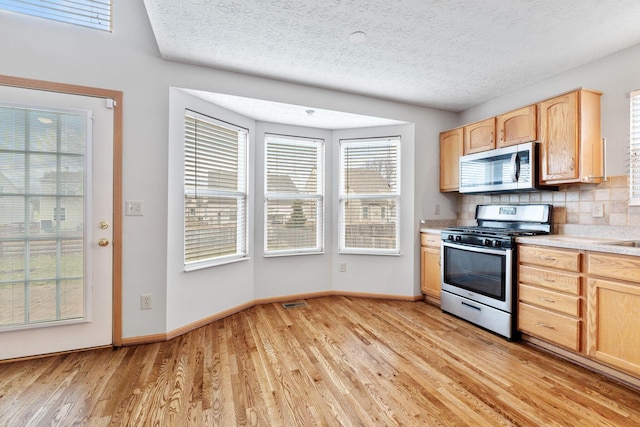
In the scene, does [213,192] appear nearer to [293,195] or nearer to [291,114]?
[293,195]

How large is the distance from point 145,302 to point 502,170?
357 cm

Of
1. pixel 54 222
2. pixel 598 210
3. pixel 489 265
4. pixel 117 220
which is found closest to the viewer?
pixel 54 222

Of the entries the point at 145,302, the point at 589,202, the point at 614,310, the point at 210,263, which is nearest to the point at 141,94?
the point at 210,263

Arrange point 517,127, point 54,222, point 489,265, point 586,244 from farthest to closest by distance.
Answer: point 517,127 → point 489,265 → point 54,222 → point 586,244

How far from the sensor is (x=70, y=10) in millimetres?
2262

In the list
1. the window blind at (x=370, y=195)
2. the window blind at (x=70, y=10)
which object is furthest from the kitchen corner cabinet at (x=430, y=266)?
the window blind at (x=70, y=10)

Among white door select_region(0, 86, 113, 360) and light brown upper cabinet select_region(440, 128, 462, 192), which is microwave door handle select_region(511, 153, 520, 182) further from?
white door select_region(0, 86, 113, 360)

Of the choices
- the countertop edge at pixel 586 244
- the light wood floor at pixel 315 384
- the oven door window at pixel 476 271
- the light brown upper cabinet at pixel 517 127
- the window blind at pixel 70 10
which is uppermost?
the window blind at pixel 70 10

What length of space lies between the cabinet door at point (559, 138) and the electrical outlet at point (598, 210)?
354 mm

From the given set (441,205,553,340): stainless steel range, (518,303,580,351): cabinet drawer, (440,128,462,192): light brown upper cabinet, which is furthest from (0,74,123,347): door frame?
(440,128,462,192): light brown upper cabinet

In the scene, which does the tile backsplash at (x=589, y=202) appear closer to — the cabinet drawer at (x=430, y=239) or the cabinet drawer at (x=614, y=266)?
the cabinet drawer at (x=614, y=266)

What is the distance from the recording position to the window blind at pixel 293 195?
11.7ft

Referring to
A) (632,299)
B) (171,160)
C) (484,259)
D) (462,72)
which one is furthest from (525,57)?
(171,160)

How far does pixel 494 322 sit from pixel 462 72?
235 cm
